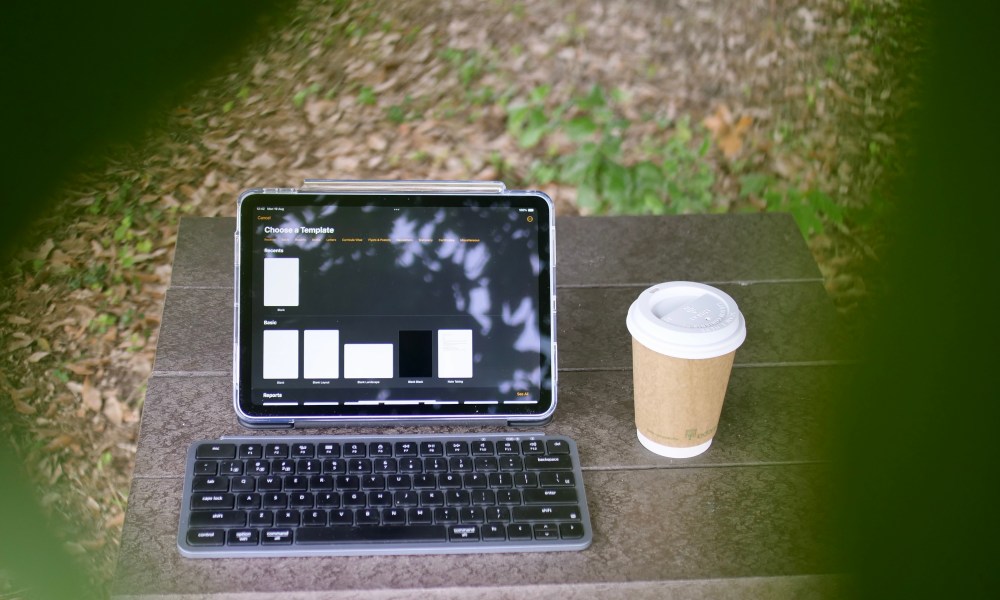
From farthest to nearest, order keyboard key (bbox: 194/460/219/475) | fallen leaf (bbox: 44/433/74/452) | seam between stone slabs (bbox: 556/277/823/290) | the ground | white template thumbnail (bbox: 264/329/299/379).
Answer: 1. the ground
2. fallen leaf (bbox: 44/433/74/452)
3. seam between stone slabs (bbox: 556/277/823/290)
4. white template thumbnail (bbox: 264/329/299/379)
5. keyboard key (bbox: 194/460/219/475)

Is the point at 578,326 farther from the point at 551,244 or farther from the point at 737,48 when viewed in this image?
the point at 737,48

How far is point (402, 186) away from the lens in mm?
1420

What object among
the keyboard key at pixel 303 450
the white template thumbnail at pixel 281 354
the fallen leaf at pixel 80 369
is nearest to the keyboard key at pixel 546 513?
the keyboard key at pixel 303 450

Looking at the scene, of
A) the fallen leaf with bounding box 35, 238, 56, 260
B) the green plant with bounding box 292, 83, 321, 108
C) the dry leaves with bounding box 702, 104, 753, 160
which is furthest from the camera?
the green plant with bounding box 292, 83, 321, 108

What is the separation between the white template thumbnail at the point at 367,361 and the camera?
1.41 metres

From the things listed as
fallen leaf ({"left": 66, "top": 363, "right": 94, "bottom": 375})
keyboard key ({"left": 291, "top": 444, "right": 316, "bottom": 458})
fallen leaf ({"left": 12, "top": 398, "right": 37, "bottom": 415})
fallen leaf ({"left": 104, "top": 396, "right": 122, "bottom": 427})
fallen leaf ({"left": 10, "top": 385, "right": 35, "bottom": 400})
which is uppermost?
keyboard key ({"left": 291, "top": 444, "right": 316, "bottom": 458})

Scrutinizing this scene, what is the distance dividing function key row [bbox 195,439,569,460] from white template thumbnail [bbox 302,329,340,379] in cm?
12

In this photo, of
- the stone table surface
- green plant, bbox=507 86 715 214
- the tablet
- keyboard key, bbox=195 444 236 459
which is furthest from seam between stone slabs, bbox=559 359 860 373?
green plant, bbox=507 86 715 214

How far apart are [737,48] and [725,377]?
2.44 m

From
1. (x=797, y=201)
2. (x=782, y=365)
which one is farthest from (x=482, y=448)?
(x=797, y=201)

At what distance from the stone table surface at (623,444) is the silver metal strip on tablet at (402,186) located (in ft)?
1.04

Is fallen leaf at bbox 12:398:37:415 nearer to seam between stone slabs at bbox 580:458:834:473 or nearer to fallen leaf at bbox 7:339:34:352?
fallen leaf at bbox 7:339:34:352

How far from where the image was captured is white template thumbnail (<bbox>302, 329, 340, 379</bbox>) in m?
1.41

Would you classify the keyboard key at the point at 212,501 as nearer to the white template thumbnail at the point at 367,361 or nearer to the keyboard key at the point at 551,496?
the white template thumbnail at the point at 367,361
